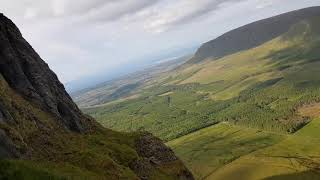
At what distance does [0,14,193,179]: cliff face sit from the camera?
103 metres

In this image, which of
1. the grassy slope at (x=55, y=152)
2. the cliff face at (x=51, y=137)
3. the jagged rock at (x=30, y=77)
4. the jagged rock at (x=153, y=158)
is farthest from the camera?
the jagged rock at (x=30, y=77)

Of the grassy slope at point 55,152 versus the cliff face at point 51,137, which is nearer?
the grassy slope at point 55,152

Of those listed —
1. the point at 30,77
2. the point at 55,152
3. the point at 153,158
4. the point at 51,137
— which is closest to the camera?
the point at 55,152

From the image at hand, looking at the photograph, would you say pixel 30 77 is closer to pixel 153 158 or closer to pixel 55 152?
pixel 55 152

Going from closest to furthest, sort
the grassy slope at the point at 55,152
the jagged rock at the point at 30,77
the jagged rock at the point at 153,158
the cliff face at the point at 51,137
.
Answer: the grassy slope at the point at 55,152 < the cliff face at the point at 51,137 < the jagged rock at the point at 153,158 < the jagged rock at the point at 30,77

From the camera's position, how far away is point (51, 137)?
121 metres

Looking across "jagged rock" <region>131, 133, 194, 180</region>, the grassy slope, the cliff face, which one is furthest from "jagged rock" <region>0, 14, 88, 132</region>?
"jagged rock" <region>131, 133, 194, 180</region>

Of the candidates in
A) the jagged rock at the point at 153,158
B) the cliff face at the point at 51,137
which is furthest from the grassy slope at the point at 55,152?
the jagged rock at the point at 153,158

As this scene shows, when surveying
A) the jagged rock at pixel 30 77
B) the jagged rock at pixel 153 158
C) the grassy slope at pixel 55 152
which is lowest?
the jagged rock at pixel 153 158

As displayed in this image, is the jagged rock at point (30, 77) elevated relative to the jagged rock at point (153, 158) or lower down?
elevated

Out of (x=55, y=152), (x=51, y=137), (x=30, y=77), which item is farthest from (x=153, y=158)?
(x=30, y=77)

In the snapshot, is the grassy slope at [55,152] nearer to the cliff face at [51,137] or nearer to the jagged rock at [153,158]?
the cliff face at [51,137]

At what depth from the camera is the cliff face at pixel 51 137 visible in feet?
339

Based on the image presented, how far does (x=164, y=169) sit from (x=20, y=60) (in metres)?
54.0
